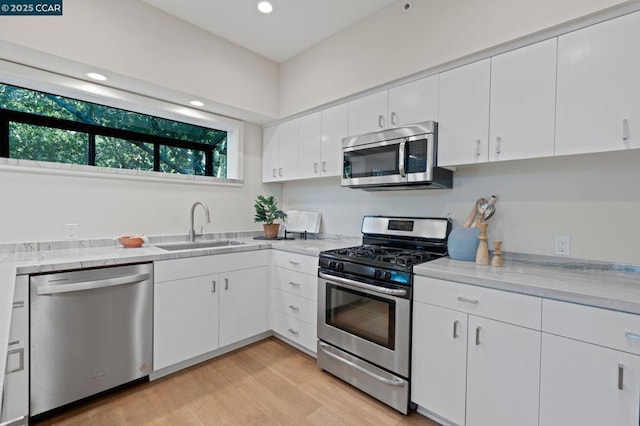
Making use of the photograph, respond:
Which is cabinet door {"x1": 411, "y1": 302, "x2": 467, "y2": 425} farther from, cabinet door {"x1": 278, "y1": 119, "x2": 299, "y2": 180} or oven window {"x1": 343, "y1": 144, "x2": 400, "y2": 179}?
cabinet door {"x1": 278, "y1": 119, "x2": 299, "y2": 180}

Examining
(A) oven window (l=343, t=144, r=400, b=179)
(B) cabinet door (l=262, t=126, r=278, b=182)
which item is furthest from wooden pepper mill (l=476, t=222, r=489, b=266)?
(B) cabinet door (l=262, t=126, r=278, b=182)

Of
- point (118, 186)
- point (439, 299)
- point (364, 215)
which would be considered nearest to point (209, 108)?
point (118, 186)

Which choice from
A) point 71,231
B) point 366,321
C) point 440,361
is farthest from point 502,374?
point 71,231

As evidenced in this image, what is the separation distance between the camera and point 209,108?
3.02 meters

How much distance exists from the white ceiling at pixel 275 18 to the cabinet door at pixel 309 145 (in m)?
0.73

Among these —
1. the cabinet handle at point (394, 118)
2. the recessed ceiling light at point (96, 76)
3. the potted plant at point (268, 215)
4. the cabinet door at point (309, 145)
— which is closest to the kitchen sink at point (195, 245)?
the potted plant at point (268, 215)

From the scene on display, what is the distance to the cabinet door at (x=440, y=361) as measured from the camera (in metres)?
1.67

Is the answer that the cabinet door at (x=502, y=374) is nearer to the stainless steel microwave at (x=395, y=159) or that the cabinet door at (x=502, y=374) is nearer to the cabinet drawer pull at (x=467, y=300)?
the cabinet drawer pull at (x=467, y=300)

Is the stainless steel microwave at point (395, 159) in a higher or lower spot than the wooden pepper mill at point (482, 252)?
higher

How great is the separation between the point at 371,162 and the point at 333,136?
1.84 ft

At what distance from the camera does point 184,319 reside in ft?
7.72

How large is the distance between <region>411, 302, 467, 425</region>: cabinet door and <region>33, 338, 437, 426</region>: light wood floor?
0.60ft

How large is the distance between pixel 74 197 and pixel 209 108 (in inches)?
54.7

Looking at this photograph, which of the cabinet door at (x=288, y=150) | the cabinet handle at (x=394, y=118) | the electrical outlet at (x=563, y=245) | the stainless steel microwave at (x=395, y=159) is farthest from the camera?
the cabinet door at (x=288, y=150)
